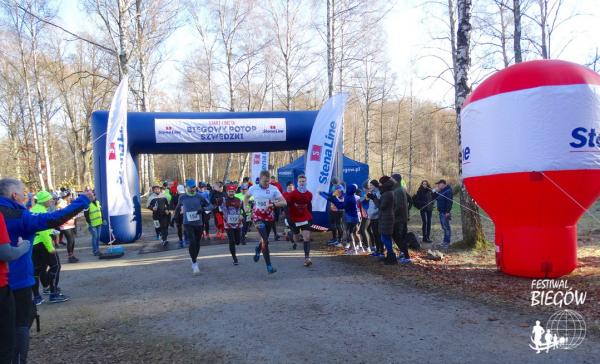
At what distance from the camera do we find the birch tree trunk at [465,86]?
8844 mm

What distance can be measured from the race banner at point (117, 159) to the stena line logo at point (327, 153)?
19.0 feet

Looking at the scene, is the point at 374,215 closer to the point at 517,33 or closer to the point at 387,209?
the point at 387,209

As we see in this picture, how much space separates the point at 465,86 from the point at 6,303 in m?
9.01

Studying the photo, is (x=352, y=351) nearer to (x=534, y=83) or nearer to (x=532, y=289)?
(x=532, y=289)

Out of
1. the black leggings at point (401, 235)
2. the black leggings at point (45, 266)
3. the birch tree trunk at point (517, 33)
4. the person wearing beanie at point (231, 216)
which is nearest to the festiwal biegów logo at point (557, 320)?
the black leggings at point (401, 235)

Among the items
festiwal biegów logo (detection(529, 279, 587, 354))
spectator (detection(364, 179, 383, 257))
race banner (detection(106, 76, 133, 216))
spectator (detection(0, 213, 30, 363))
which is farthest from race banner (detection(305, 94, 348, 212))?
spectator (detection(0, 213, 30, 363))

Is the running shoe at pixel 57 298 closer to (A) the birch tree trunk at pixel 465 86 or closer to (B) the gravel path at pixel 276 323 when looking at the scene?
(B) the gravel path at pixel 276 323

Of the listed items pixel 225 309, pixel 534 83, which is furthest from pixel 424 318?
pixel 534 83

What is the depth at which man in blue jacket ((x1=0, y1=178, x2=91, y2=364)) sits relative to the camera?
11.4ft

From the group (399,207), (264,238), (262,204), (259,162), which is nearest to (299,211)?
(262,204)

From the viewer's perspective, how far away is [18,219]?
11.5 ft

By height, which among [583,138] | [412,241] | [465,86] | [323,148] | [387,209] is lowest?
[412,241]

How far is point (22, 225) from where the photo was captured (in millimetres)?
3523

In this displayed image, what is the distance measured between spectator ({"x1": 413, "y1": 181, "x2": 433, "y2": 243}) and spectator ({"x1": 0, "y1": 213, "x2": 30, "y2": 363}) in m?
9.61
